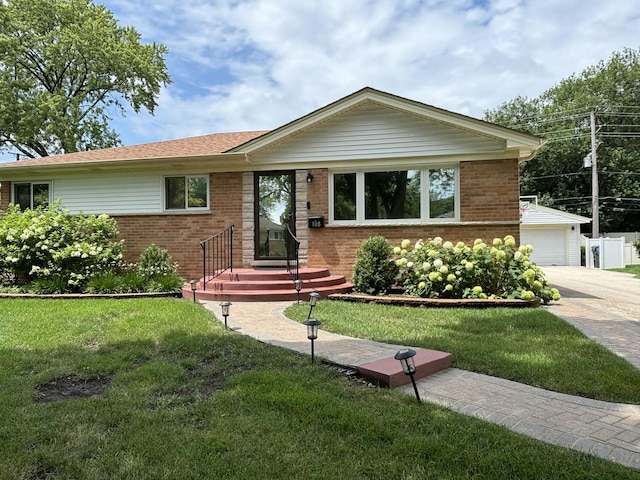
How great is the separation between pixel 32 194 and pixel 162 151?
4.10 meters

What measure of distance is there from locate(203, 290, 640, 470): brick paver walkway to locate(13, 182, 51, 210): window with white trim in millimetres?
9569

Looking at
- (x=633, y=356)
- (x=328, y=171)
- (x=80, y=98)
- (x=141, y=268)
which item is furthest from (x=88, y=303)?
(x=80, y=98)

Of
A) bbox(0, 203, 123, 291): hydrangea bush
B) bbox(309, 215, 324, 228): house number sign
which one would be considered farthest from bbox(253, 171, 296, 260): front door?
bbox(0, 203, 123, 291): hydrangea bush

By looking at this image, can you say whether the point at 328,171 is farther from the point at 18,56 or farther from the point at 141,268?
the point at 18,56

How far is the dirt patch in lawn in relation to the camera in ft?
11.6

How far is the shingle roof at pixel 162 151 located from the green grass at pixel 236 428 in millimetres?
7221

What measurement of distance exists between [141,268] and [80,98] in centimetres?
2251

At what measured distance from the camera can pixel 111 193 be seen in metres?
11.5

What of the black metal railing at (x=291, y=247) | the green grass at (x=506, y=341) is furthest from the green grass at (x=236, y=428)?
the black metal railing at (x=291, y=247)

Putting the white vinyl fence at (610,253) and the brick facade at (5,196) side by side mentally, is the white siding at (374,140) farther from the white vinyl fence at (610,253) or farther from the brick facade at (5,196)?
the white vinyl fence at (610,253)

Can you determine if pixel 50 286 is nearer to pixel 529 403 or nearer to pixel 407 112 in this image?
pixel 407 112

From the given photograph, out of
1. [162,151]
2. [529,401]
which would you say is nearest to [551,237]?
[162,151]

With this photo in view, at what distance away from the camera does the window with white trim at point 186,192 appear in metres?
11.1

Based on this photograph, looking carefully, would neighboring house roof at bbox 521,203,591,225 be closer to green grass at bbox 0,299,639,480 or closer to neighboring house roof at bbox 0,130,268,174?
neighboring house roof at bbox 0,130,268,174
